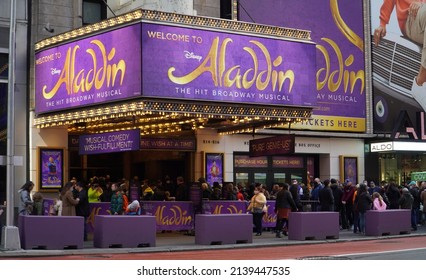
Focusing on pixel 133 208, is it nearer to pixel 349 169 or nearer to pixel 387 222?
pixel 387 222

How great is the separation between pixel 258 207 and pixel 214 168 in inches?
236

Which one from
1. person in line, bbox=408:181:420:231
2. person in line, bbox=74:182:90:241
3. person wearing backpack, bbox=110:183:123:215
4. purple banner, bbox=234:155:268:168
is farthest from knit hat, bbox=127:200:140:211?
person in line, bbox=408:181:420:231

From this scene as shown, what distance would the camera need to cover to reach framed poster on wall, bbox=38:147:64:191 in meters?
27.2

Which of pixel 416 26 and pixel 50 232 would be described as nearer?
pixel 50 232

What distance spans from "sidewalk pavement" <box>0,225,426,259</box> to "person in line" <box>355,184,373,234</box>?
546 mm

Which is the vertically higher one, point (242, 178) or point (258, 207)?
point (242, 178)

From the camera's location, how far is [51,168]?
27.4m

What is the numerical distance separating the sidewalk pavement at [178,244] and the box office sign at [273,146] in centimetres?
294

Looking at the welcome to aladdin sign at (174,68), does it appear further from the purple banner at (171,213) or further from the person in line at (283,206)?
the purple banner at (171,213)

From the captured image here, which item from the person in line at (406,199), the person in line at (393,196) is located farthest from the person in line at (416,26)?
the person in line at (406,199)

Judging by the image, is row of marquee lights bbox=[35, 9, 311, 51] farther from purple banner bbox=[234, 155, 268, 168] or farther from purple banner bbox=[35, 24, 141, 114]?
purple banner bbox=[234, 155, 268, 168]

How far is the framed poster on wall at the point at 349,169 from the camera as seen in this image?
34500 mm

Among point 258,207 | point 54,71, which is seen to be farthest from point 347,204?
point 54,71
